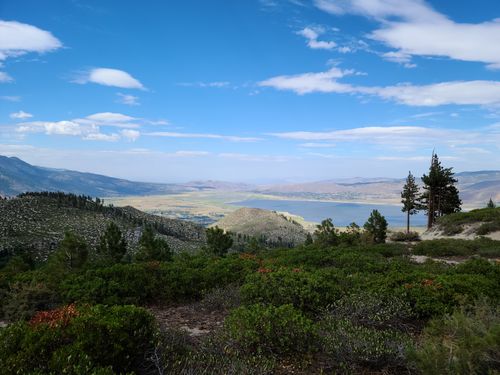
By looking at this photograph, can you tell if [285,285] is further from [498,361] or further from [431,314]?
[498,361]

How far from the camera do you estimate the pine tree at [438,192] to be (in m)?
49.2

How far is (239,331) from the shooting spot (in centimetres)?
707

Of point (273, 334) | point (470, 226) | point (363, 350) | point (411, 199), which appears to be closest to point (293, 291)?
point (273, 334)

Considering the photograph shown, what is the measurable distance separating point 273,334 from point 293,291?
113 inches

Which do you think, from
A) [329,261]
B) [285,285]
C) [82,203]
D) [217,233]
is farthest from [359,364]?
[82,203]

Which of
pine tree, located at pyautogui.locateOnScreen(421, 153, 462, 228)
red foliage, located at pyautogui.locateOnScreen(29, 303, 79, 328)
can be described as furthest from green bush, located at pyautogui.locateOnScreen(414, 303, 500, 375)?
pine tree, located at pyautogui.locateOnScreen(421, 153, 462, 228)

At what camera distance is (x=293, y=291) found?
991 centimetres

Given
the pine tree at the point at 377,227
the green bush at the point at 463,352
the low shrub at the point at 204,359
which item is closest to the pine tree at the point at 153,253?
the pine tree at the point at 377,227

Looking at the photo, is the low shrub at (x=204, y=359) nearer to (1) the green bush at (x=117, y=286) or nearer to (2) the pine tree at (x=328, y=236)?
(1) the green bush at (x=117, y=286)

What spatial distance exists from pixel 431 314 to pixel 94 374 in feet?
27.4

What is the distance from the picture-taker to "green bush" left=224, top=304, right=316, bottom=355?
7.02 metres

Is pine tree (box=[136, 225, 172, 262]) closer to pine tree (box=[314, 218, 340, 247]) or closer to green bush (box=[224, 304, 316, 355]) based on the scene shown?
pine tree (box=[314, 218, 340, 247])

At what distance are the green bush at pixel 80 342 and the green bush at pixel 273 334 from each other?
1710mm

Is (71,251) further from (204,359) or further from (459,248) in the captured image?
(459,248)
